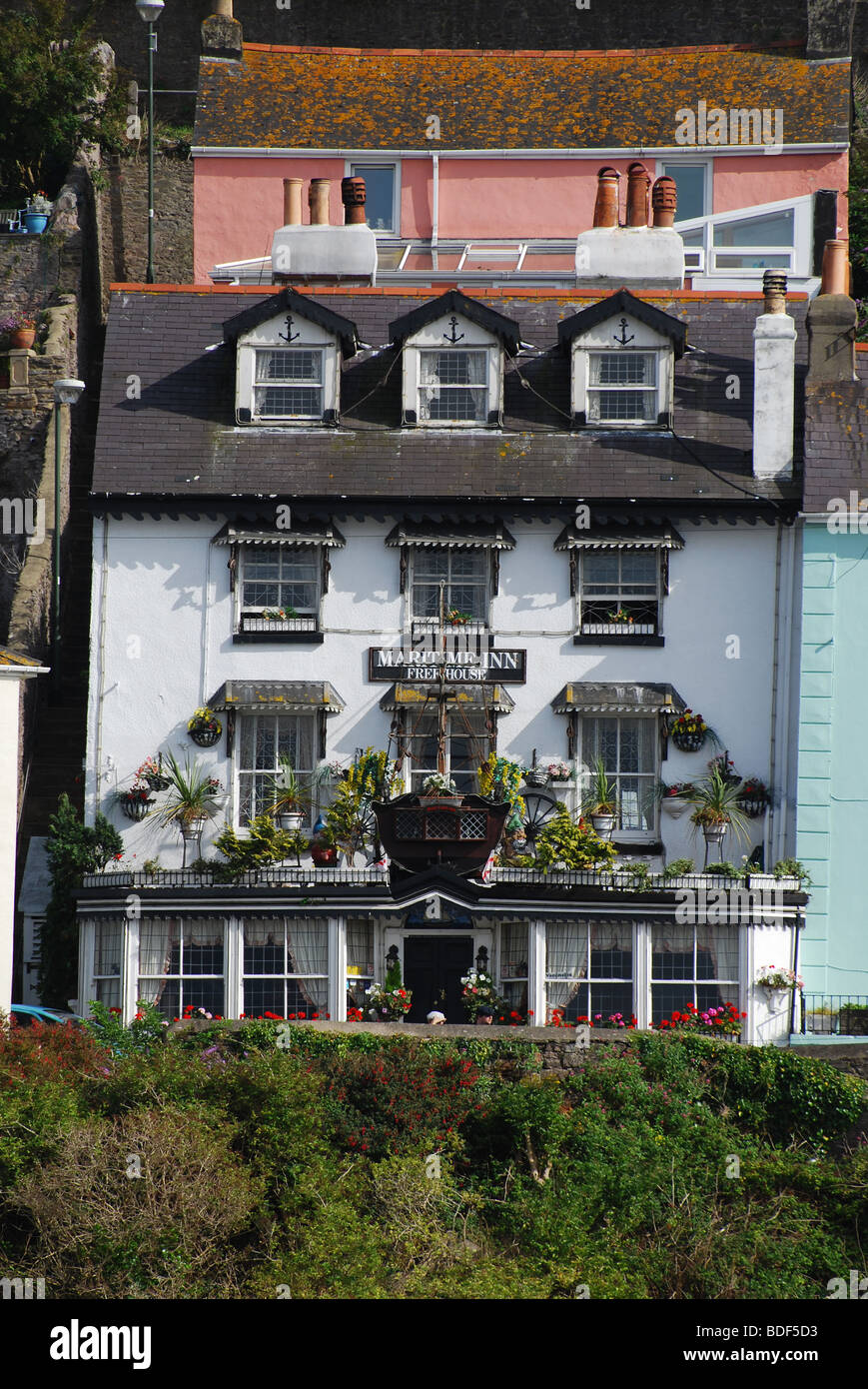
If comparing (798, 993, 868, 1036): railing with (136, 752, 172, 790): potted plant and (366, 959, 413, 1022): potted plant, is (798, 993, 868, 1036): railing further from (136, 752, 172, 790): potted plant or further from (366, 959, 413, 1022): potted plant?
(136, 752, 172, 790): potted plant

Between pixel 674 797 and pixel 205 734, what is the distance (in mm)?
6653

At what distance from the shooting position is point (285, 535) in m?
28.9

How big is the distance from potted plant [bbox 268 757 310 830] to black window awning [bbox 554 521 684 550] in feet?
16.6

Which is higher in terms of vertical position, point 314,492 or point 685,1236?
point 314,492

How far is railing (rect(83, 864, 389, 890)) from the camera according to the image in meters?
26.5

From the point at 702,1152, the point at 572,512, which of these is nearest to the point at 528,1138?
the point at 702,1152

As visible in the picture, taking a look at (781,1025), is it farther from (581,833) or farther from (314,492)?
(314,492)

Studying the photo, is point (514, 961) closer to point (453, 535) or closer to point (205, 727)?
point (205, 727)

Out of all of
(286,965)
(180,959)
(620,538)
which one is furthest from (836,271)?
(180,959)

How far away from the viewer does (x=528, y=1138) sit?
75.0 feet

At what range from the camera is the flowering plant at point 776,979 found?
85.5 feet

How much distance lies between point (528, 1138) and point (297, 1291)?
12.3 feet

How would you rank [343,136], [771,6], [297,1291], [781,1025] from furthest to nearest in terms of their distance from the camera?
[771,6] < [343,136] < [781,1025] < [297,1291]

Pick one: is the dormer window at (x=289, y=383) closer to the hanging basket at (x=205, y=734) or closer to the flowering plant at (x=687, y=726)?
the hanging basket at (x=205, y=734)
